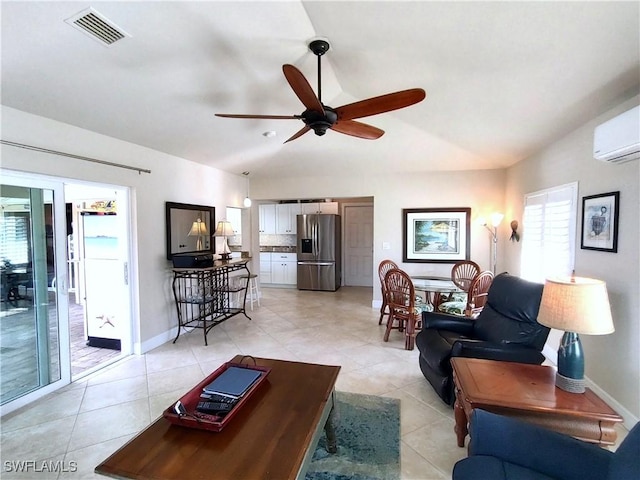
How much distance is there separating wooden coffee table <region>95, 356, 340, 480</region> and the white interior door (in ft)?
20.8

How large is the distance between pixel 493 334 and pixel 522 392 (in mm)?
1015

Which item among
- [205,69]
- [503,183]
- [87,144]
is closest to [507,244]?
[503,183]

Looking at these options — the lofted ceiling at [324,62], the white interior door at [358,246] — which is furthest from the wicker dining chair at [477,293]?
the white interior door at [358,246]

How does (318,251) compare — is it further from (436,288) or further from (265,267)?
(436,288)

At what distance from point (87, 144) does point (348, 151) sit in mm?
3293

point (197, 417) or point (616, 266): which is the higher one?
point (616, 266)

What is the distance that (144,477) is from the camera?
1.28 m

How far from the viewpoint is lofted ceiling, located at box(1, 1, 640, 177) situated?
1925mm

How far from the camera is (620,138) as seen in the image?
2148mm

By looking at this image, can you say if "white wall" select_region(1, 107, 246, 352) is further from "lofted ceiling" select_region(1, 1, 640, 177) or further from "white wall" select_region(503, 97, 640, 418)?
"white wall" select_region(503, 97, 640, 418)

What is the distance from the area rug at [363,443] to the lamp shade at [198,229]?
312 centimetres

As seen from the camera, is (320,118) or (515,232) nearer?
(320,118)

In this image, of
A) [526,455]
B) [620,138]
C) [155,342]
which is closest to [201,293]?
[155,342]

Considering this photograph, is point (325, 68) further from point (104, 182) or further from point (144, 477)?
point (144, 477)
